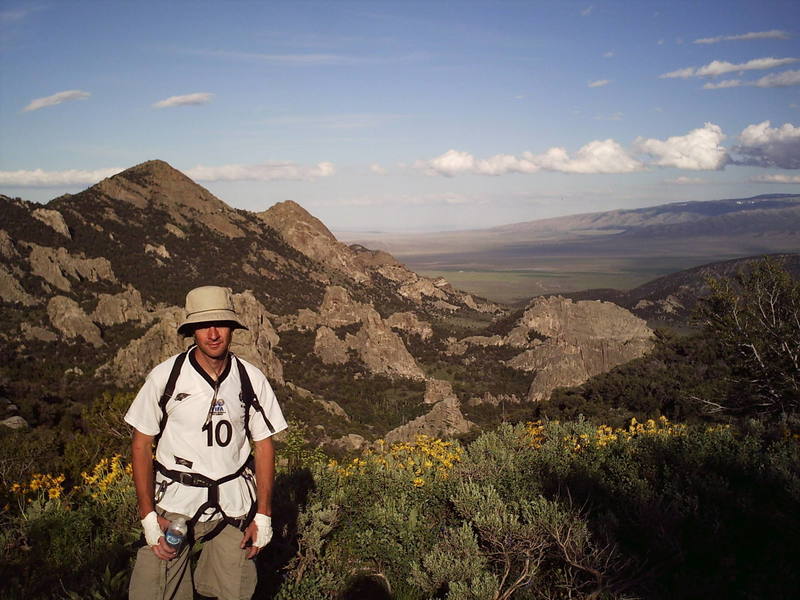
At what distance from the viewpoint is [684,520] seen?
591cm

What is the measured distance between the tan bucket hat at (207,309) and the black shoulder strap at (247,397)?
15.4 inches

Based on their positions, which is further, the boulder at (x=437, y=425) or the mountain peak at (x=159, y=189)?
the mountain peak at (x=159, y=189)

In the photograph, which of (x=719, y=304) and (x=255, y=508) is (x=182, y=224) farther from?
(x=255, y=508)

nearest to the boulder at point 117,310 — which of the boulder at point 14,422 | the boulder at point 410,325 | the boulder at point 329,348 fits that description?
the boulder at point 329,348

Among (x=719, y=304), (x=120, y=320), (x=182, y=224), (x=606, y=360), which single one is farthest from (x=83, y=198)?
(x=719, y=304)

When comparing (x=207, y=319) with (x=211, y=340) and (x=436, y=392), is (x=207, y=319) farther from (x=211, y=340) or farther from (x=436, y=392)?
(x=436, y=392)

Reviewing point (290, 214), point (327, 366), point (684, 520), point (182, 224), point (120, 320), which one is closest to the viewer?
point (684, 520)

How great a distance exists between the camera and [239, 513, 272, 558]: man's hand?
164 inches

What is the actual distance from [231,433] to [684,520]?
508 cm

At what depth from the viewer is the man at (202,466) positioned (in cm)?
393

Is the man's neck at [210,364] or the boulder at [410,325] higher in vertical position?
the man's neck at [210,364]

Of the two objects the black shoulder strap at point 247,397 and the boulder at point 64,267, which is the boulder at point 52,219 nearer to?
the boulder at point 64,267

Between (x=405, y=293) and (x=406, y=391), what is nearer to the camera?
(x=406, y=391)

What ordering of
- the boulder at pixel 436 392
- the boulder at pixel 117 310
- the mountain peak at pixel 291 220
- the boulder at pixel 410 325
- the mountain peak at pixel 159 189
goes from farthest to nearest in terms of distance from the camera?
the mountain peak at pixel 291 220 → the mountain peak at pixel 159 189 → the boulder at pixel 410 325 → the boulder at pixel 436 392 → the boulder at pixel 117 310
